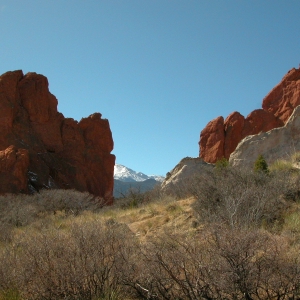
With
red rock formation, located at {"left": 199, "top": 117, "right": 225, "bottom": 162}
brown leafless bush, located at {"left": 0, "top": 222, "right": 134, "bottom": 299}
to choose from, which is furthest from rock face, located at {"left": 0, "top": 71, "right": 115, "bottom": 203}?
brown leafless bush, located at {"left": 0, "top": 222, "right": 134, "bottom": 299}

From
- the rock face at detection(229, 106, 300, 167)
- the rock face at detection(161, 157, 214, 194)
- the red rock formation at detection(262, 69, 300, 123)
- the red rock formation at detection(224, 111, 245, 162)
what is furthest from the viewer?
the red rock formation at detection(224, 111, 245, 162)

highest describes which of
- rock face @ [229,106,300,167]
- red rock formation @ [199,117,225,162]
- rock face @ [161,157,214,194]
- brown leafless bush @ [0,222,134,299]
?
red rock formation @ [199,117,225,162]

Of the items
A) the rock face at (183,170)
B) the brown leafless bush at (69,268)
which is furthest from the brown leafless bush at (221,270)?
the rock face at (183,170)

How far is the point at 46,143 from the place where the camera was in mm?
50500

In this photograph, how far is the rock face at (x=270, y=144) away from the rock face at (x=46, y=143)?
27879 millimetres

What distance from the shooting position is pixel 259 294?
487 cm

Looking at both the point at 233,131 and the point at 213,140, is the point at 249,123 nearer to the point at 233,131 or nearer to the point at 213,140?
the point at 233,131

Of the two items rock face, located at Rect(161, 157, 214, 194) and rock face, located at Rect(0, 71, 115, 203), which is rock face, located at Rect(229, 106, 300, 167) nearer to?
rock face, located at Rect(161, 157, 214, 194)

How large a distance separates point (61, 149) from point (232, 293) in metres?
49.5

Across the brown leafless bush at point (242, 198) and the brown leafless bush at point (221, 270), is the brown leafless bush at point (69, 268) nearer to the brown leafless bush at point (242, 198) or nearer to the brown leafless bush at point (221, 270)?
the brown leafless bush at point (221, 270)

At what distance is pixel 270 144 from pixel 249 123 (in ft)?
104

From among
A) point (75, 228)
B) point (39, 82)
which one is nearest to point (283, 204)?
point (75, 228)

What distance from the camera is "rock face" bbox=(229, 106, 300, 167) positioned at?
1769 centimetres

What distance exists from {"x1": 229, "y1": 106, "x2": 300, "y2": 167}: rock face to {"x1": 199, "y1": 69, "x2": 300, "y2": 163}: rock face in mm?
28051
